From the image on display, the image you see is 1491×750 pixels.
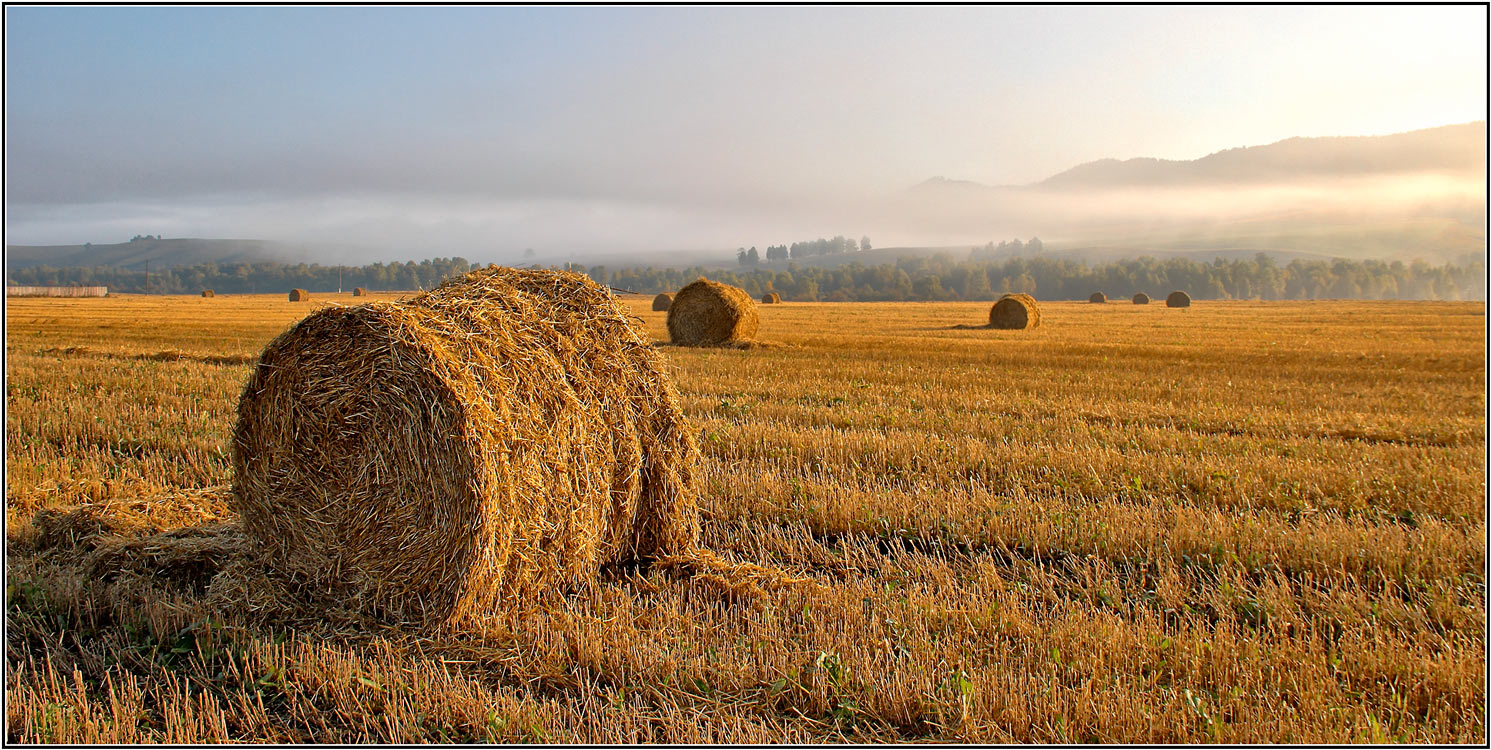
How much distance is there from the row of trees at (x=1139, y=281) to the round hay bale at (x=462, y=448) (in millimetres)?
107585

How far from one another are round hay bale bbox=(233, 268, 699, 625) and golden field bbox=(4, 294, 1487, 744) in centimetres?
30

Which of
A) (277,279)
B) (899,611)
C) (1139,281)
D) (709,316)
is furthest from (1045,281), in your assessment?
(899,611)

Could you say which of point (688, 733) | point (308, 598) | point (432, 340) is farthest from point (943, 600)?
point (308, 598)

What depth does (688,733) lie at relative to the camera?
147 inches

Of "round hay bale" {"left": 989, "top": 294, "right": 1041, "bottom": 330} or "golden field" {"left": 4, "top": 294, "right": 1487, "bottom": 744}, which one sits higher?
"round hay bale" {"left": 989, "top": 294, "right": 1041, "bottom": 330}

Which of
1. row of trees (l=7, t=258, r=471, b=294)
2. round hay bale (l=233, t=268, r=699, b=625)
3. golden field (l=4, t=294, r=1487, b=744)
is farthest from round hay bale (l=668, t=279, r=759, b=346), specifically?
row of trees (l=7, t=258, r=471, b=294)

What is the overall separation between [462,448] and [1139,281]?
5687 inches

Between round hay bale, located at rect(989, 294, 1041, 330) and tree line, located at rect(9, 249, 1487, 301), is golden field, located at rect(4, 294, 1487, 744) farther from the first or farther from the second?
tree line, located at rect(9, 249, 1487, 301)

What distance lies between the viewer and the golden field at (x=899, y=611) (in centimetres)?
390

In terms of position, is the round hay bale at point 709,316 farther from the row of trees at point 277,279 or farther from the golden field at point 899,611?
the row of trees at point 277,279

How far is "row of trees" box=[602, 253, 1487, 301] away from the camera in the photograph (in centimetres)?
12281

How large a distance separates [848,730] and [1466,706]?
8.38ft

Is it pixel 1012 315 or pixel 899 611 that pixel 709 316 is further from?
pixel 899 611

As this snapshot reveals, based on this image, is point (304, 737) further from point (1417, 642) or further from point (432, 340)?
point (1417, 642)
